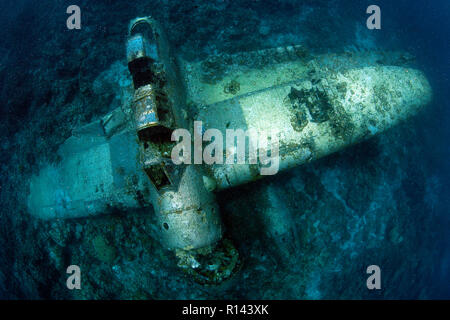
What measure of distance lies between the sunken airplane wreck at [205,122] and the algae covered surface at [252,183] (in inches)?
1.3

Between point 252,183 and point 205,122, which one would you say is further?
point 252,183

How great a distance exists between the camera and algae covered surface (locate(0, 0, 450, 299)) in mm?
2334

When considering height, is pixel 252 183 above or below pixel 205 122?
below

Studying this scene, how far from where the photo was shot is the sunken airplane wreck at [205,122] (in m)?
1.61

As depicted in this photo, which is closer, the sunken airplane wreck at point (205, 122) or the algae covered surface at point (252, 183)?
the sunken airplane wreck at point (205, 122)

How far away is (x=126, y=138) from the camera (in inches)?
87.5

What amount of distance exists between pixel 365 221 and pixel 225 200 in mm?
1968

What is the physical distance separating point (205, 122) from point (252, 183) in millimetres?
882

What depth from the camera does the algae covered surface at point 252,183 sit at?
7.66 feet

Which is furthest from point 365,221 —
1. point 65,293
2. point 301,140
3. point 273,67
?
point 65,293

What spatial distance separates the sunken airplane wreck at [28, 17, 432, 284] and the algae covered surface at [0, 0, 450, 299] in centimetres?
3

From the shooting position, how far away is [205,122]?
1.97m

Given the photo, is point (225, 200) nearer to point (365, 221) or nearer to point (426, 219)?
point (365, 221)

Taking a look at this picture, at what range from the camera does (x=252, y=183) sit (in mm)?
2402
